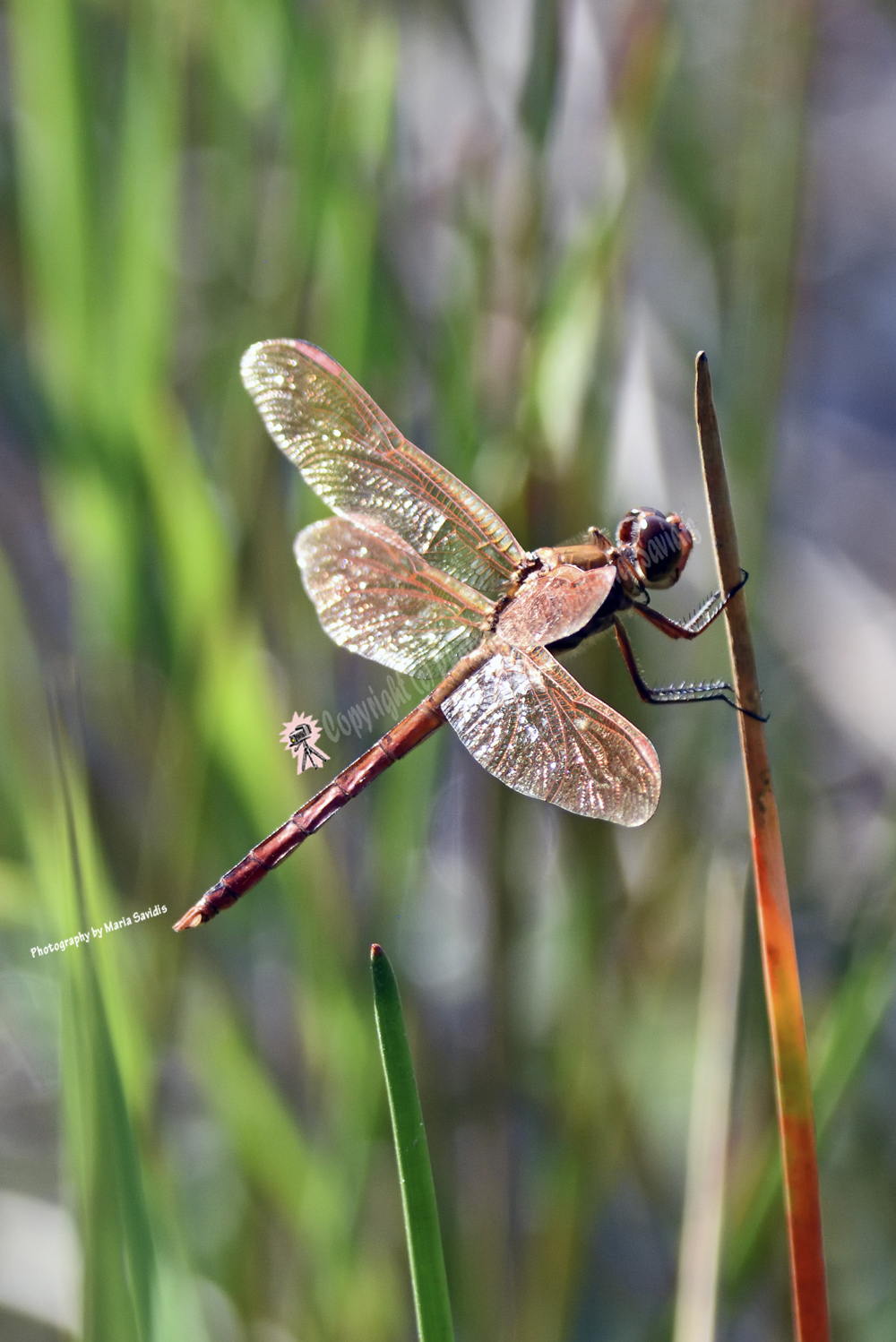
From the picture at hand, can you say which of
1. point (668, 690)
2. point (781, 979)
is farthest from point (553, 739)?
point (781, 979)

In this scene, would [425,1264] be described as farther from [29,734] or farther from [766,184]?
[766,184]

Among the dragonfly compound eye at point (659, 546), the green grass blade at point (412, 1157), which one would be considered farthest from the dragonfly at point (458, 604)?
the green grass blade at point (412, 1157)

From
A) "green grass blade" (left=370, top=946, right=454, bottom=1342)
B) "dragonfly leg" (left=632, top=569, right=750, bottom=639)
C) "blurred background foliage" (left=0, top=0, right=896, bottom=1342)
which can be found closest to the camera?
"green grass blade" (left=370, top=946, right=454, bottom=1342)

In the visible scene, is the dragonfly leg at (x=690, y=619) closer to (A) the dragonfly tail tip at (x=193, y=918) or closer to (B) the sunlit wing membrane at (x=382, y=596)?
(B) the sunlit wing membrane at (x=382, y=596)

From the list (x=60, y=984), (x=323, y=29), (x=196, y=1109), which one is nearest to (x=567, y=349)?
(x=323, y=29)

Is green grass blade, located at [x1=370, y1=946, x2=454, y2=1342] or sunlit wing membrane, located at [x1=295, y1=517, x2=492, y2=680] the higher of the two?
sunlit wing membrane, located at [x1=295, y1=517, x2=492, y2=680]

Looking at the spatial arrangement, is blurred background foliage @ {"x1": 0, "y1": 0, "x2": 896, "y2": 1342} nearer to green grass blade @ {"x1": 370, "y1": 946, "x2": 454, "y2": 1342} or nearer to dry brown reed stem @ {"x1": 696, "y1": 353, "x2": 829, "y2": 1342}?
dry brown reed stem @ {"x1": 696, "y1": 353, "x2": 829, "y2": 1342}

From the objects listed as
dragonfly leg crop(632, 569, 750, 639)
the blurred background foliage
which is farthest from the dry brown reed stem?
the blurred background foliage
